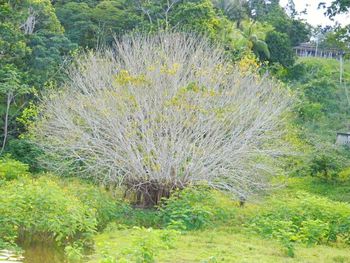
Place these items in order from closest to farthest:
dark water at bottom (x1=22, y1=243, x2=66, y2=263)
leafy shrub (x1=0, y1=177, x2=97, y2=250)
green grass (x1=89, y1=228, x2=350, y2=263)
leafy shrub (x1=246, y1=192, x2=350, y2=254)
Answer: green grass (x1=89, y1=228, x2=350, y2=263) → dark water at bottom (x1=22, y1=243, x2=66, y2=263) → leafy shrub (x1=0, y1=177, x2=97, y2=250) → leafy shrub (x1=246, y1=192, x2=350, y2=254)

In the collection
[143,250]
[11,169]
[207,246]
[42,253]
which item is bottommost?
[11,169]

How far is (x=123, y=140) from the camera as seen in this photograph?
529 inches

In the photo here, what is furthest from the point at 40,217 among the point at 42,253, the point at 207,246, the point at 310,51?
the point at 310,51

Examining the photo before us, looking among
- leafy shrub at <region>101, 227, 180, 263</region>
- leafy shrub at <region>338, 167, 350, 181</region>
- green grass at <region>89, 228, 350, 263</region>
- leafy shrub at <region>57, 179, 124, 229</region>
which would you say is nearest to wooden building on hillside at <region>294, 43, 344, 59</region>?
leafy shrub at <region>338, 167, 350, 181</region>

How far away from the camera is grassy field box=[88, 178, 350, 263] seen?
25.8 ft

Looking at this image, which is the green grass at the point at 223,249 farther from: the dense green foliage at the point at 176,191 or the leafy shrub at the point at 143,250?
the leafy shrub at the point at 143,250

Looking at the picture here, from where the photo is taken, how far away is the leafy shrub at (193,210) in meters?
11.7

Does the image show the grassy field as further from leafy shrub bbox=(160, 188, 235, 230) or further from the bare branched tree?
the bare branched tree

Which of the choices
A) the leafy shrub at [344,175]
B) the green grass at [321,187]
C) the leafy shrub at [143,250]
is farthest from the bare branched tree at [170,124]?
the leafy shrub at [344,175]

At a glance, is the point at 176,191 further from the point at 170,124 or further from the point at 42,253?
the point at 42,253

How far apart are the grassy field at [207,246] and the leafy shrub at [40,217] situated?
0.52 metres

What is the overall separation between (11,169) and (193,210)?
5.61 m

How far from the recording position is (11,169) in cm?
1532

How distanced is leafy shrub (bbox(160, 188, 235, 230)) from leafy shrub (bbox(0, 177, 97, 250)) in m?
1.67
